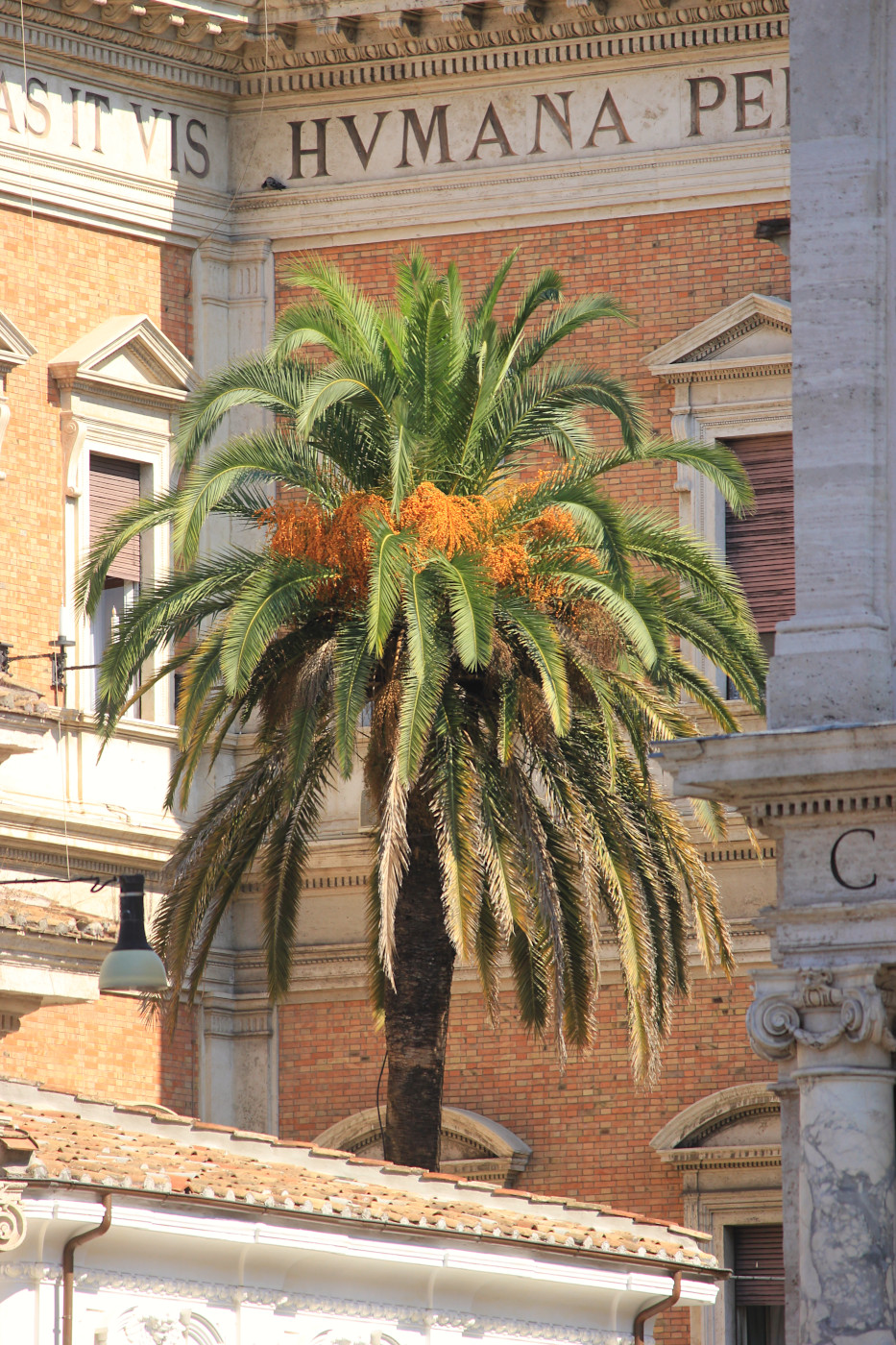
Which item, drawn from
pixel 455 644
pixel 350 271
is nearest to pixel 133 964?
pixel 455 644

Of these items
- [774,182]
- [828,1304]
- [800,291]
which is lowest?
[828,1304]

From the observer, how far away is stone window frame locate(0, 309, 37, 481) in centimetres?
2762

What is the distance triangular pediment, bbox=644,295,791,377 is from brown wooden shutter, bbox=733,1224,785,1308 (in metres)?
7.25

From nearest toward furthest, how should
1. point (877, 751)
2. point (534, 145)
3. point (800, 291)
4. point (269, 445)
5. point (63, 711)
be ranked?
1. point (877, 751)
2. point (800, 291)
3. point (269, 445)
4. point (63, 711)
5. point (534, 145)

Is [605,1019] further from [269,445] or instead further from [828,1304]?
[828,1304]

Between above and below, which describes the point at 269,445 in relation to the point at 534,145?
below

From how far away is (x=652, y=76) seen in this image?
28703mm

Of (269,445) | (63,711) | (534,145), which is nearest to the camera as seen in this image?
(269,445)

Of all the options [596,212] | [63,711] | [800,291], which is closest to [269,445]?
[63,711]

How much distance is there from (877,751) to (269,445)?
988 cm

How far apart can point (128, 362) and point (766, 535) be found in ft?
19.0

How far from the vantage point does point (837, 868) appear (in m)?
14.6

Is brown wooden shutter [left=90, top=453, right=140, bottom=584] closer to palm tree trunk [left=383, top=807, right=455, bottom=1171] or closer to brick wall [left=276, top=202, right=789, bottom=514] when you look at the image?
brick wall [left=276, top=202, right=789, bottom=514]

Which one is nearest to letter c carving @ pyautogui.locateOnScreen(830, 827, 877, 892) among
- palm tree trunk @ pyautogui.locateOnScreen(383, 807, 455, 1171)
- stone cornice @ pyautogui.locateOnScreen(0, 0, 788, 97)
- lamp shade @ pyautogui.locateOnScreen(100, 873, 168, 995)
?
lamp shade @ pyautogui.locateOnScreen(100, 873, 168, 995)
